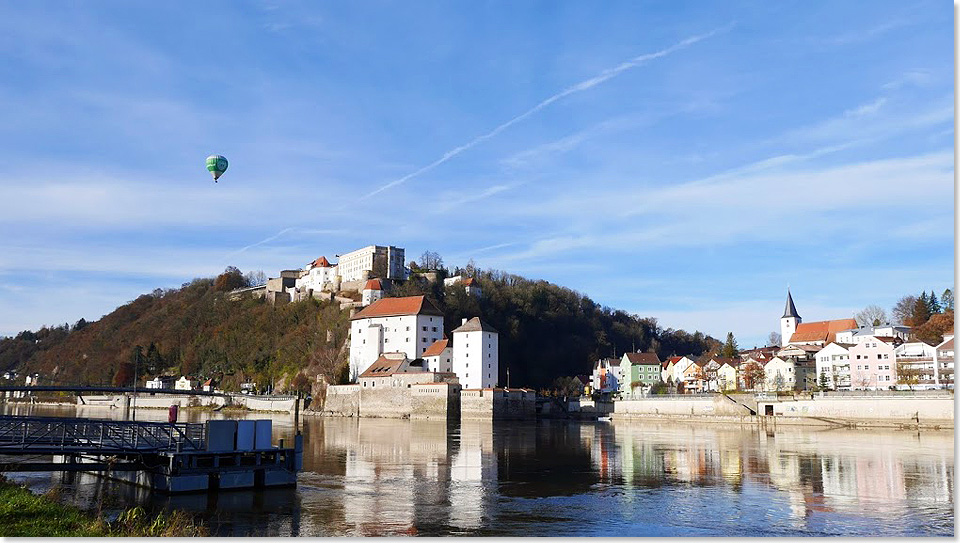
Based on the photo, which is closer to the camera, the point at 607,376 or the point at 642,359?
the point at 642,359

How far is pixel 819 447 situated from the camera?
122 ft

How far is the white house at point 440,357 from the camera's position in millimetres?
79625

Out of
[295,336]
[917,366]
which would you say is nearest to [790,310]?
[917,366]

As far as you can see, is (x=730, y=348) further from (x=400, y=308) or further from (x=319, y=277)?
(x=319, y=277)

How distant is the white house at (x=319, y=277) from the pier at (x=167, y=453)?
92624 millimetres

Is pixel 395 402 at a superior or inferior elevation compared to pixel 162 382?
inferior

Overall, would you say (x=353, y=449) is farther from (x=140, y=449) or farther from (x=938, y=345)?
(x=938, y=345)

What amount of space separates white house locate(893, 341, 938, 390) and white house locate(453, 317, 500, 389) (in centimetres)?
3706

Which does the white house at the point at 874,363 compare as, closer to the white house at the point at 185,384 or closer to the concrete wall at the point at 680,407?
the concrete wall at the point at 680,407

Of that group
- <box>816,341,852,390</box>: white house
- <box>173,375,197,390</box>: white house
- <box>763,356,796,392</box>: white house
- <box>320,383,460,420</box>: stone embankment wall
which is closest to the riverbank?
<box>320,383,460,420</box>: stone embankment wall

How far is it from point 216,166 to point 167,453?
1757cm

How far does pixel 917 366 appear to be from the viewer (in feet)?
212

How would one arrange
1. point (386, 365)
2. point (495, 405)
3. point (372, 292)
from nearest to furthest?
point (495, 405) → point (386, 365) → point (372, 292)

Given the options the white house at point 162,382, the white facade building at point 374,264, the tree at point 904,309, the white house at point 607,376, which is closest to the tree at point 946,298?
the tree at point 904,309
